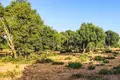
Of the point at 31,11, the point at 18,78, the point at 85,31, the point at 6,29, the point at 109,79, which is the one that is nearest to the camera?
the point at 109,79

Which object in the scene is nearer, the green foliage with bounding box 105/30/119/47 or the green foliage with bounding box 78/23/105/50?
the green foliage with bounding box 78/23/105/50

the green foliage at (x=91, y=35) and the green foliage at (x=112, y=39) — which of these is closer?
the green foliage at (x=91, y=35)

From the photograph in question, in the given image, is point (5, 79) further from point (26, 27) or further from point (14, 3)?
point (14, 3)

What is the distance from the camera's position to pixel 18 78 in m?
15.6

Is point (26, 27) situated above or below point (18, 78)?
above

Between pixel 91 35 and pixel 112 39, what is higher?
pixel 112 39

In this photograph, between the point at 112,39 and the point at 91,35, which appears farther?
the point at 112,39

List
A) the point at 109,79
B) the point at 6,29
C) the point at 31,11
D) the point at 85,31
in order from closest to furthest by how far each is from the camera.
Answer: the point at 109,79 < the point at 6,29 < the point at 31,11 < the point at 85,31

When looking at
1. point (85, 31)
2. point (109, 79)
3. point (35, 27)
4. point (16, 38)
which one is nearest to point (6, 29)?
point (16, 38)

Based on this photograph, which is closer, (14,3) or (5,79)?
(5,79)

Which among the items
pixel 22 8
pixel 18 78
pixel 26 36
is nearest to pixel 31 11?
pixel 22 8

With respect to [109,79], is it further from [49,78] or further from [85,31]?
[85,31]

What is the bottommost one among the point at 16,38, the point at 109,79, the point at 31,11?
the point at 109,79

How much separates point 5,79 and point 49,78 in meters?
2.79
